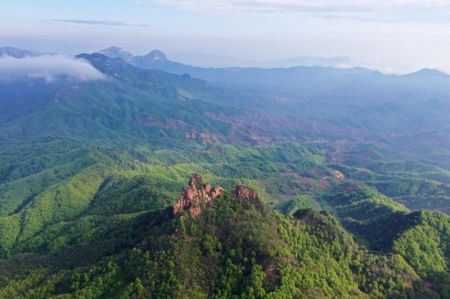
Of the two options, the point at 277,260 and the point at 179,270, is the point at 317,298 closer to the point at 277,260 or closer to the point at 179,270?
the point at 277,260

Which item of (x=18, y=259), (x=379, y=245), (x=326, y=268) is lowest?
(x=18, y=259)

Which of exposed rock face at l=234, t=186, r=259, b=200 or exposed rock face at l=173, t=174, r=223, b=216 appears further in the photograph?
exposed rock face at l=234, t=186, r=259, b=200

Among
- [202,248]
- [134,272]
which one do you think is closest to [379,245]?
[202,248]

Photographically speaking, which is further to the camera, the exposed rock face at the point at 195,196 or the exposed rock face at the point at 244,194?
the exposed rock face at the point at 244,194

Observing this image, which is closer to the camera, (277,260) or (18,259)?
(277,260)

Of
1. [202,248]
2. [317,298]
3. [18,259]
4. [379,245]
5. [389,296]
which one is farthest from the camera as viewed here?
[379,245]

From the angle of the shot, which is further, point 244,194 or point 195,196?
point 244,194

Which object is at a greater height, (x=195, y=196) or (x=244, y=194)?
(x=195, y=196)

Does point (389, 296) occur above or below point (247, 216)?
below
